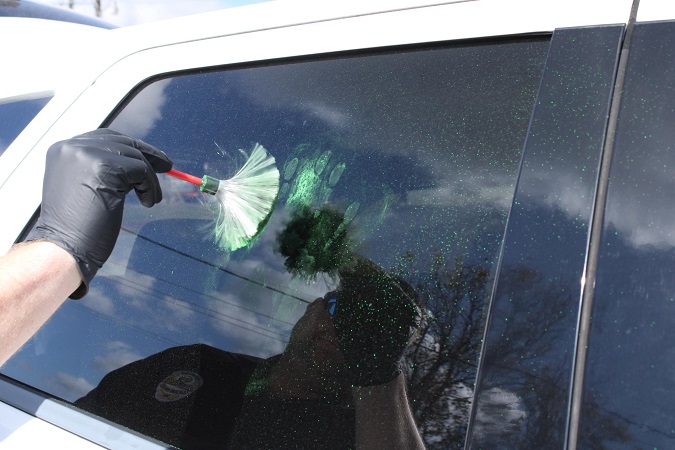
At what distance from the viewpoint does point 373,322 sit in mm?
1105

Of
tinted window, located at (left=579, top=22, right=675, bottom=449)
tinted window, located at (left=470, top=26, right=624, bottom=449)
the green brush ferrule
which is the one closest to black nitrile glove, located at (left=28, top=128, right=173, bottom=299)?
the green brush ferrule

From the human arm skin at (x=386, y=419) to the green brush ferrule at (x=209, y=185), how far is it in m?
0.60

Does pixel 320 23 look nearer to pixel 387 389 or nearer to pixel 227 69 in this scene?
pixel 227 69

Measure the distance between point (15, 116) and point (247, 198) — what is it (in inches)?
40.5

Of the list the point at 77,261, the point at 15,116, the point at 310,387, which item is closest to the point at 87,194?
the point at 77,261

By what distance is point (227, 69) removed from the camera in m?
1.56

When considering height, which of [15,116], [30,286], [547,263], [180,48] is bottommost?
[30,286]

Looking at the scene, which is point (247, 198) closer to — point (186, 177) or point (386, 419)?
point (186, 177)

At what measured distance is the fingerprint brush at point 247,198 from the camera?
1395 millimetres

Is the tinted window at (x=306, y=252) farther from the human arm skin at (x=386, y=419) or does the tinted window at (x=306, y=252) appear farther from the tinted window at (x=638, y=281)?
the tinted window at (x=638, y=281)

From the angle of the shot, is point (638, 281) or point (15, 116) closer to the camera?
point (638, 281)

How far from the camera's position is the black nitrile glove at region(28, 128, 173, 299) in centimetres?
136

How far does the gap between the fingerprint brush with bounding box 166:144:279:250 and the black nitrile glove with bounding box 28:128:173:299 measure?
17 centimetres

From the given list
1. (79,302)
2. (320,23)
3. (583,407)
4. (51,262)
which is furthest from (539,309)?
(79,302)
